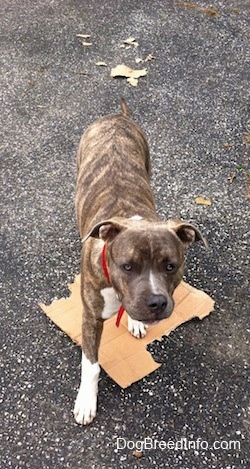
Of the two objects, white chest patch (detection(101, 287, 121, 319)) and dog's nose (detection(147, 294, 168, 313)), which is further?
white chest patch (detection(101, 287, 121, 319))

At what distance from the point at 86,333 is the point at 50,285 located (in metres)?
0.95

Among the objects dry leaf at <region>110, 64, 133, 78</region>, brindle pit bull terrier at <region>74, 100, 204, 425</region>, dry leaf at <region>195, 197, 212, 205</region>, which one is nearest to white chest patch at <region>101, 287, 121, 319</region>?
brindle pit bull terrier at <region>74, 100, 204, 425</region>

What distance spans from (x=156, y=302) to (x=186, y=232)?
480 mm

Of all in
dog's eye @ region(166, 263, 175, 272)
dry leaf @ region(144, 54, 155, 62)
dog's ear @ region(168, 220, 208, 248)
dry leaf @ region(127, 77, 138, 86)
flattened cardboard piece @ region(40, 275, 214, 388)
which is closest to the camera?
dog's eye @ region(166, 263, 175, 272)

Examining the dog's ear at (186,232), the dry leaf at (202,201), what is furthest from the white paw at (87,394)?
the dry leaf at (202,201)

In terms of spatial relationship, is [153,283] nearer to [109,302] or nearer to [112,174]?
[109,302]

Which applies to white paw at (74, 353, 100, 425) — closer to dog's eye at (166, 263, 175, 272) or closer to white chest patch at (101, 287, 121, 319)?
white chest patch at (101, 287, 121, 319)

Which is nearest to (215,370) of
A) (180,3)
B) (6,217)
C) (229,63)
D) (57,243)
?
(57,243)

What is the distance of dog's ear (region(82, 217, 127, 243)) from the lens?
300 centimetres

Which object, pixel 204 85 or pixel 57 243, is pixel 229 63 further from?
pixel 57 243

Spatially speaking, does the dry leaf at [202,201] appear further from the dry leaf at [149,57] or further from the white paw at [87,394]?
the dry leaf at [149,57]

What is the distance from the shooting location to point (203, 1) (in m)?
8.19

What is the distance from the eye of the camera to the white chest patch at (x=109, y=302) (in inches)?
129

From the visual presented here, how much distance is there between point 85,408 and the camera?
11.6 feet
